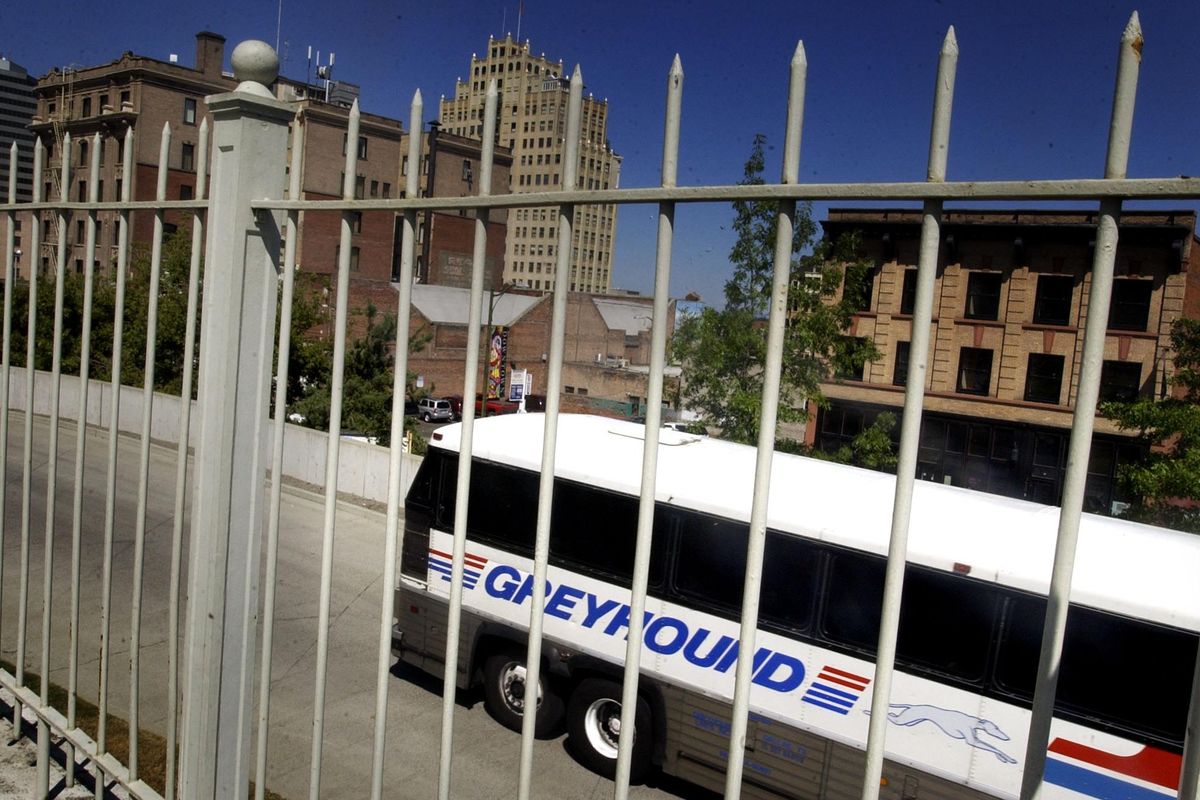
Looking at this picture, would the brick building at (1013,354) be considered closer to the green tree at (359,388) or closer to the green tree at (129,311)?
the green tree at (129,311)

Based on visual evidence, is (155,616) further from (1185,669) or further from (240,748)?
(1185,669)

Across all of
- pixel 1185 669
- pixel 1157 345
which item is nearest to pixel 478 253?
pixel 1185 669

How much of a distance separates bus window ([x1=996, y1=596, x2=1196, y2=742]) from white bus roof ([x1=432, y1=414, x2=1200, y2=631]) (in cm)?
13

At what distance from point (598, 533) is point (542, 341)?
42240 mm

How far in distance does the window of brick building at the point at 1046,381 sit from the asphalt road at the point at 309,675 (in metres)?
5.66

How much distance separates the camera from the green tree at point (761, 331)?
4051 millimetres

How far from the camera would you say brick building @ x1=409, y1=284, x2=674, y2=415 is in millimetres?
45531

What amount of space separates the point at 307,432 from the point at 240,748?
1638 centimetres

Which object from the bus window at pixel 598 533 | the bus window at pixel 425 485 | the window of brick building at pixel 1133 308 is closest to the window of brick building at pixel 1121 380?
the window of brick building at pixel 1133 308

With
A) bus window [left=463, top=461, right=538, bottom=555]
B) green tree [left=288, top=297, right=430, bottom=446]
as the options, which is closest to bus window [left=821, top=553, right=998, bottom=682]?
bus window [left=463, top=461, right=538, bottom=555]

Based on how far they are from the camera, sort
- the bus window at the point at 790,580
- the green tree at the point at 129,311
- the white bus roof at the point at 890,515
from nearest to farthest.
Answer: the green tree at the point at 129,311, the white bus roof at the point at 890,515, the bus window at the point at 790,580

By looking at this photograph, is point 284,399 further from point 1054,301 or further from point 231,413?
point 1054,301

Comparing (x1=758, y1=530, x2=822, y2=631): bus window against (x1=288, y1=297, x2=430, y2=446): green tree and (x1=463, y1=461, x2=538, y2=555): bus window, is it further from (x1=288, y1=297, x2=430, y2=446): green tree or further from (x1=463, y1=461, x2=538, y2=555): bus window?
(x1=288, y1=297, x2=430, y2=446): green tree

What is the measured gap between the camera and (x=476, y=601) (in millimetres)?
9211
